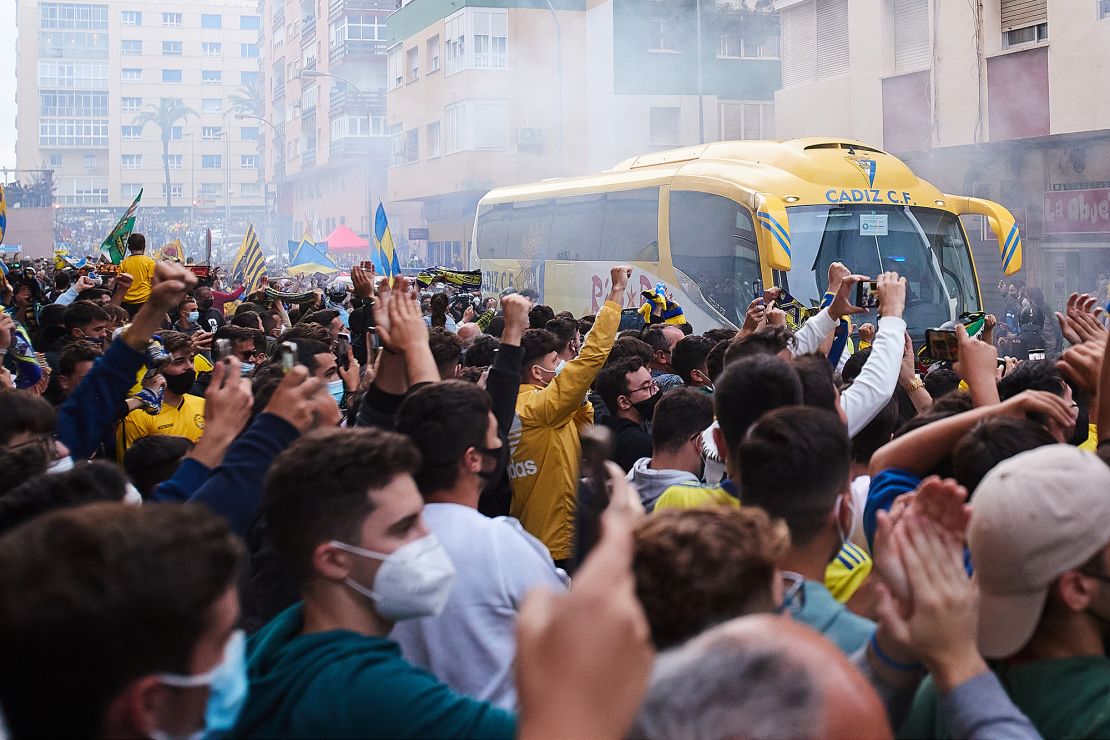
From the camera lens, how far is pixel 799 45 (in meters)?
25.9

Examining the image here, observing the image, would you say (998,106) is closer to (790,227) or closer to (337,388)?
(790,227)

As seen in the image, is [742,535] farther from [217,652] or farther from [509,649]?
[509,649]

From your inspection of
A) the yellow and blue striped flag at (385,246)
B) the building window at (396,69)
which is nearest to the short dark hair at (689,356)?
the yellow and blue striped flag at (385,246)

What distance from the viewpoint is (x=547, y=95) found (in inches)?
1709

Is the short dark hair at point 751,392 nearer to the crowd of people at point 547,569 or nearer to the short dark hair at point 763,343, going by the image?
the crowd of people at point 547,569

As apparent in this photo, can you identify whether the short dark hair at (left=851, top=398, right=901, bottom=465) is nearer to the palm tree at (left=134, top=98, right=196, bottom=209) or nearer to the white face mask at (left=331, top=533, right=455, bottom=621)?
the white face mask at (left=331, top=533, right=455, bottom=621)

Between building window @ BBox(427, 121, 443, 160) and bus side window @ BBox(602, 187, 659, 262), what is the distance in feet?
93.9

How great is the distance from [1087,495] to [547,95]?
140 ft

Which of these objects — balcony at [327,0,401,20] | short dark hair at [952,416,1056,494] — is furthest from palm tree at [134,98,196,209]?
short dark hair at [952,416,1056,494]

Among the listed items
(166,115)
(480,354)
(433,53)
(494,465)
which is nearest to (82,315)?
(480,354)

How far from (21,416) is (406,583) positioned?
6.18 ft

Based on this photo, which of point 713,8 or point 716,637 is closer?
point 716,637

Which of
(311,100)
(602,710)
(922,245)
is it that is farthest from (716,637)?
(311,100)

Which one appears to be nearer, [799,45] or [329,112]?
A: [799,45]
